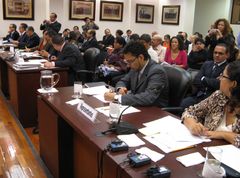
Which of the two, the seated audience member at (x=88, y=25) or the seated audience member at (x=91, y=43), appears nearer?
the seated audience member at (x=91, y=43)

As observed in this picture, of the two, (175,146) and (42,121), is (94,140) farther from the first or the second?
(42,121)

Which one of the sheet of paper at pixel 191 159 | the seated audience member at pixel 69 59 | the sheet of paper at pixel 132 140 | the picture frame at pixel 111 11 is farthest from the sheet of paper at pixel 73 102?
the picture frame at pixel 111 11

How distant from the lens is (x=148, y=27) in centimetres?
1142

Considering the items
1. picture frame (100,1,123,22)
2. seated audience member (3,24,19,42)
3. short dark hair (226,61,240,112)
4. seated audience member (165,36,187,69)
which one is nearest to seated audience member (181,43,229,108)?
short dark hair (226,61,240,112)

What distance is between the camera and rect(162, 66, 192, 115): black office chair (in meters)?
2.46

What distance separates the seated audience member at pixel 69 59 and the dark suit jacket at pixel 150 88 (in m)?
1.42

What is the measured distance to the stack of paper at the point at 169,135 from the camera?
1495 mm

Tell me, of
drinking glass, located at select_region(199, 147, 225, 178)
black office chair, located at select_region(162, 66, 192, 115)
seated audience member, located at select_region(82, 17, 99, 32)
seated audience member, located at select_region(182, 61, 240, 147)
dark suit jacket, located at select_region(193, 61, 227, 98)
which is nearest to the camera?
drinking glass, located at select_region(199, 147, 225, 178)

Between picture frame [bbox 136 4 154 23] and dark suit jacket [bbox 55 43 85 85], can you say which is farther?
picture frame [bbox 136 4 154 23]

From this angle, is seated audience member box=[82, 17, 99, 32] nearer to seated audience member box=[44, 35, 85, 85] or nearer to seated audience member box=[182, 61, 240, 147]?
seated audience member box=[44, 35, 85, 85]

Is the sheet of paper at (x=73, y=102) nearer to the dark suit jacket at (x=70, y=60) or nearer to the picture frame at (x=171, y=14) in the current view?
the dark suit jacket at (x=70, y=60)

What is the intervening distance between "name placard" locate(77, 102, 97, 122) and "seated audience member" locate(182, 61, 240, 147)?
566 mm

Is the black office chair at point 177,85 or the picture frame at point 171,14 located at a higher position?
the picture frame at point 171,14

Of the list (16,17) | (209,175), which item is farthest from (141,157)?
(16,17)
